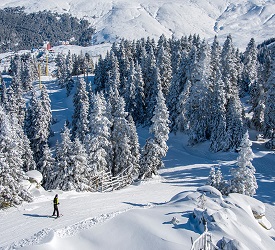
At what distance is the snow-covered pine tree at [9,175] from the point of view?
23.1m

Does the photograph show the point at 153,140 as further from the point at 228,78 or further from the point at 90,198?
the point at 228,78

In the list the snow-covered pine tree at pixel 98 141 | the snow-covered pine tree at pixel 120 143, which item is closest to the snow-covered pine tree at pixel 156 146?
the snow-covered pine tree at pixel 120 143

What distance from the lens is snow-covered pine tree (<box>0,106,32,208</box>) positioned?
23094mm

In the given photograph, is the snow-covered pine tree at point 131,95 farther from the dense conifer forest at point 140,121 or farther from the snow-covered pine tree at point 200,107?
the snow-covered pine tree at point 200,107

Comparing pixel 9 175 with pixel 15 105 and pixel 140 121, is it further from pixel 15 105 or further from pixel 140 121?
pixel 140 121

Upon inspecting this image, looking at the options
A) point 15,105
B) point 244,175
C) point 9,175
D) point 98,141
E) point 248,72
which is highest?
point 248,72

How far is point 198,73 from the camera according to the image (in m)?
55.5

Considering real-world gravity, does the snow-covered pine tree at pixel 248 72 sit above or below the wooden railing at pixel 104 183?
above

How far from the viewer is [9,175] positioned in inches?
944

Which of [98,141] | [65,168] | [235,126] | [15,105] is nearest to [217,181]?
[98,141]

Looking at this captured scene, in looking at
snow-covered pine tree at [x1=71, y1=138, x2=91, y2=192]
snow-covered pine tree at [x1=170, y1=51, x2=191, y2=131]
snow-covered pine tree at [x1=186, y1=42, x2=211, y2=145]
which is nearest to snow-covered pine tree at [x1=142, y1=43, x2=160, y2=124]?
snow-covered pine tree at [x1=170, y1=51, x2=191, y2=131]

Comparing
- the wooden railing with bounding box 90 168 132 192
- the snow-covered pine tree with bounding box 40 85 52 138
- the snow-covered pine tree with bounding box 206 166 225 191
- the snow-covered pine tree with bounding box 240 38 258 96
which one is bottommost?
the wooden railing with bounding box 90 168 132 192

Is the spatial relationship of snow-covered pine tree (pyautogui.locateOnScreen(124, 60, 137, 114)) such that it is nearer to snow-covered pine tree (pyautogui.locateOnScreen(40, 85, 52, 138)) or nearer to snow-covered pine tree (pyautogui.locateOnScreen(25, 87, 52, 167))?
snow-covered pine tree (pyautogui.locateOnScreen(40, 85, 52, 138))

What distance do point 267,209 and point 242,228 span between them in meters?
14.9
